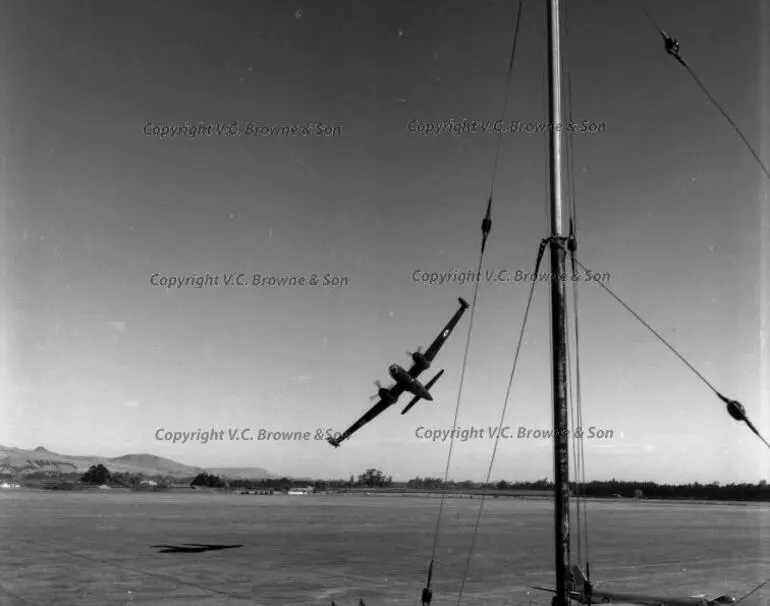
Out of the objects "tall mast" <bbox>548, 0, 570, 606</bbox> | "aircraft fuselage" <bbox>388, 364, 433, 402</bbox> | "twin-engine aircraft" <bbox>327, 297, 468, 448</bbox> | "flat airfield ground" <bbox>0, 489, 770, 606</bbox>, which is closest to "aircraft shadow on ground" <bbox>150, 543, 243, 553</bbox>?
"flat airfield ground" <bbox>0, 489, 770, 606</bbox>

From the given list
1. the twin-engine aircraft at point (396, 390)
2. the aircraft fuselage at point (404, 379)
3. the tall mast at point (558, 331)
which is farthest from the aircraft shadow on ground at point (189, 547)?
the tall mast at point (558, 331)

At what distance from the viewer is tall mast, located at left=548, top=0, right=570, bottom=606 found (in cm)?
977

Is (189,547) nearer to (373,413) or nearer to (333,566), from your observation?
(333,566)

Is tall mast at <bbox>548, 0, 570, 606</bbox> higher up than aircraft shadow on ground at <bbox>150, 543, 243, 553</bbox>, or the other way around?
tall mast at <bbox>548, 0, 570, 606</bbox>

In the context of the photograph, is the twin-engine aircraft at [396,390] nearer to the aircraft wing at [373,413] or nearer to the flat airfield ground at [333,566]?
the aircraft wing at [373,413]

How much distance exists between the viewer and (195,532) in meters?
47.6

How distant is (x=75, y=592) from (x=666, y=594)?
58.8ft

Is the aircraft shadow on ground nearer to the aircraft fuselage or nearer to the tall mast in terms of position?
the aircraft fuselage

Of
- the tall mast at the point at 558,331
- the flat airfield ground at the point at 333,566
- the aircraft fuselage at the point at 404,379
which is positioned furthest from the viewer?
the aircraft fuselage at the point at 404,379

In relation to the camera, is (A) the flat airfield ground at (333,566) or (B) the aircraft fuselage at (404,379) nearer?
(A) the flat airfield ground at (333,566)

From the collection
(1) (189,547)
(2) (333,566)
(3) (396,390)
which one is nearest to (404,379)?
(3) (396,390)

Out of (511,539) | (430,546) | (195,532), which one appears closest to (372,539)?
(430,546)

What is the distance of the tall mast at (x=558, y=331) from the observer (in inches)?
384

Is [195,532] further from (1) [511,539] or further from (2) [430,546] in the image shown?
(1) [511,539]
